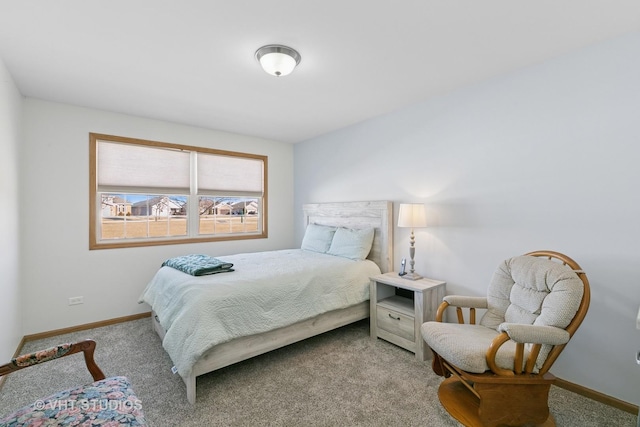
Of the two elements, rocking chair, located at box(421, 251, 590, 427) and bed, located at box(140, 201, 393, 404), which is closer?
rocking chair, located at box(421, 251, 590, 427)

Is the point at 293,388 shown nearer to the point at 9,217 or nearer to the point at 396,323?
the point at 396,323

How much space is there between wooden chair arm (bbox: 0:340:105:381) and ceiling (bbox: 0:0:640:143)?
1856 mm

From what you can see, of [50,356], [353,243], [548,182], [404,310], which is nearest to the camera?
[50,356]

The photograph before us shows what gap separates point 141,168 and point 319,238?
→ 241cm

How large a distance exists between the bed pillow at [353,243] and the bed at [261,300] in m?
0.02

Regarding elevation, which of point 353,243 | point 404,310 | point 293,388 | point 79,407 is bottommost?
point 293,388

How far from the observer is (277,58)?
6.93 feet

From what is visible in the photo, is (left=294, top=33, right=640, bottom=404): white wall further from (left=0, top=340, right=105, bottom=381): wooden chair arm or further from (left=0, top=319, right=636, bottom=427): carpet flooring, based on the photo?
(left=0, top=340, right=105, bottom=381): wooden chair arm

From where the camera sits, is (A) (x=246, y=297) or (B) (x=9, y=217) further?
(B) (x=9, y=217)

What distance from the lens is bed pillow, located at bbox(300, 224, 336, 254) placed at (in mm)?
3838

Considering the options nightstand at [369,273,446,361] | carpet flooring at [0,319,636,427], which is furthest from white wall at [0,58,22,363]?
nightstand at [369,273,446,361]

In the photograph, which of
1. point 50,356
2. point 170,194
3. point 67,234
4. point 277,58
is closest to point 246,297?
point 50,356

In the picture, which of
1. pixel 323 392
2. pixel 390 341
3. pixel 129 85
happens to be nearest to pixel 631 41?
pixel 390 341

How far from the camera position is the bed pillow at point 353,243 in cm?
339
